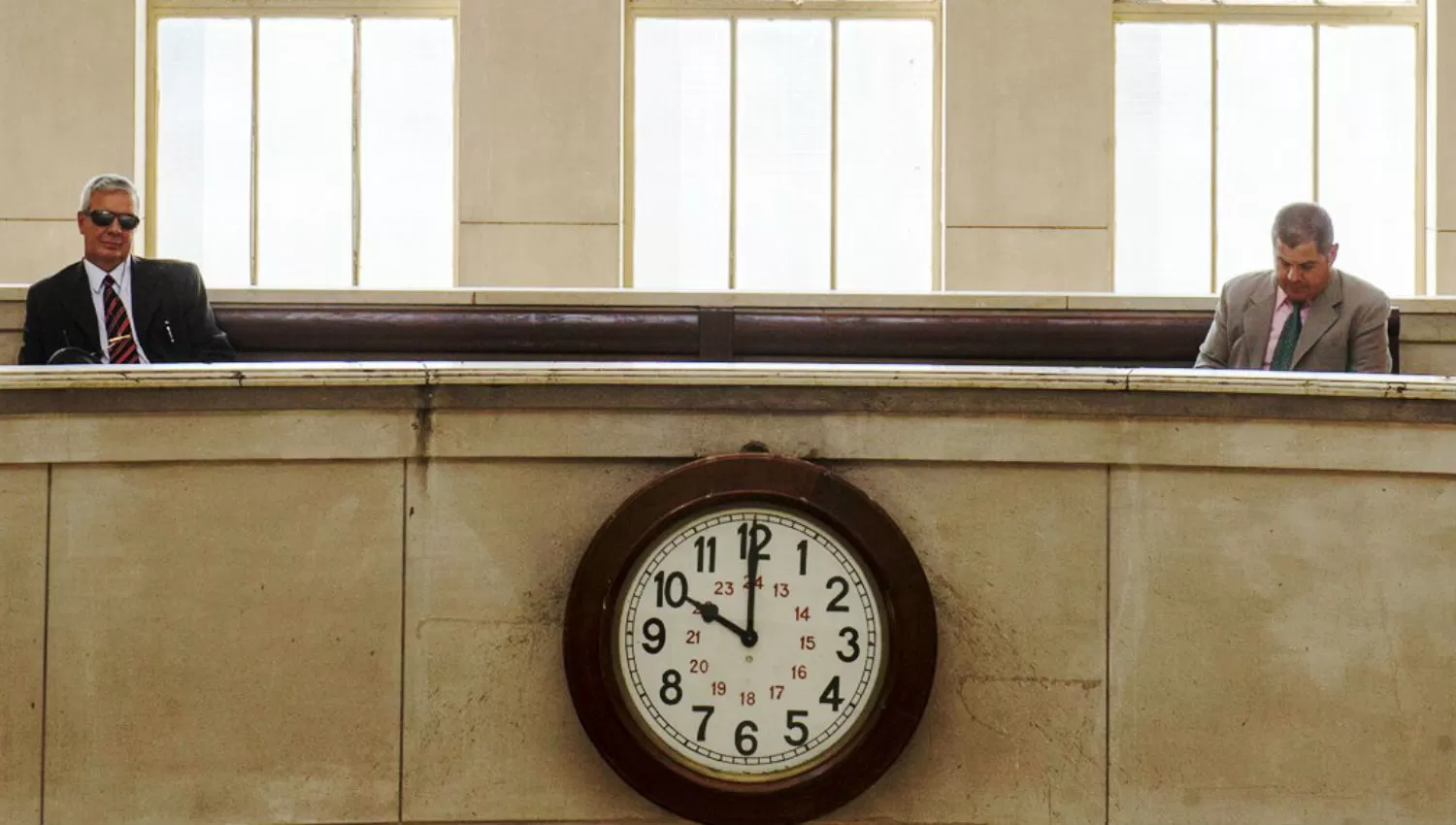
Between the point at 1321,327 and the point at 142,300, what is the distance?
12.1 ft

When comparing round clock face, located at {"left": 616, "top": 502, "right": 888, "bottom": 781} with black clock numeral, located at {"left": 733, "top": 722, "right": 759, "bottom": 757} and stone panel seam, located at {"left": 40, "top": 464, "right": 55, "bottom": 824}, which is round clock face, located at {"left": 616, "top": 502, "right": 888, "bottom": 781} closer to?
black clock numeral, located at {"left": 733, "top": 722, "right": 759, "bottom": 757}

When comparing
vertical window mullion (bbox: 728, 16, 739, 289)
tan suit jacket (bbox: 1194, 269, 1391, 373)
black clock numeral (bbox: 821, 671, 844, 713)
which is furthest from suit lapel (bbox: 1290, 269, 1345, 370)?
vertical window mullion (bbox: 728, 16, 739, 289)

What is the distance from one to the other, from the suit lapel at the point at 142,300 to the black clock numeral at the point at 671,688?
8.01 feet

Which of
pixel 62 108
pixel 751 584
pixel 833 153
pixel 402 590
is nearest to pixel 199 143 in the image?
Result: pixel 62 108

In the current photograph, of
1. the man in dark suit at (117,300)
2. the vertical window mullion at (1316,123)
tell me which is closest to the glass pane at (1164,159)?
the vertical window mullion at (1316,123)

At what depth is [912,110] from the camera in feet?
23.6

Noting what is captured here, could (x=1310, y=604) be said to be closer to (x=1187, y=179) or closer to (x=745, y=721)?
(x=745, y=721)

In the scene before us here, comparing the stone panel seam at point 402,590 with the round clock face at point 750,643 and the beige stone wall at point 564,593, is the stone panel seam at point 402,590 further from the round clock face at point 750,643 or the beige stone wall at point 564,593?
the round clock face at point 750,643

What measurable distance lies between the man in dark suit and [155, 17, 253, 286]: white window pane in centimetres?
237

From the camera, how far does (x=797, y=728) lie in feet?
11.1

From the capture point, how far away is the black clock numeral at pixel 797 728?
338cm

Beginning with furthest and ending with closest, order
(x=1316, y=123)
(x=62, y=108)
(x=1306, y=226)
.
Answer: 1. (x=1316, y=123)
2. (x=62, y=108)
3. (x=1306, y=226)

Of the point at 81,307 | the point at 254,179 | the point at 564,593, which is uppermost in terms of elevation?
the point at 254,179

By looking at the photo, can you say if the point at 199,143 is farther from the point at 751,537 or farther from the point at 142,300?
the point at 751,537
